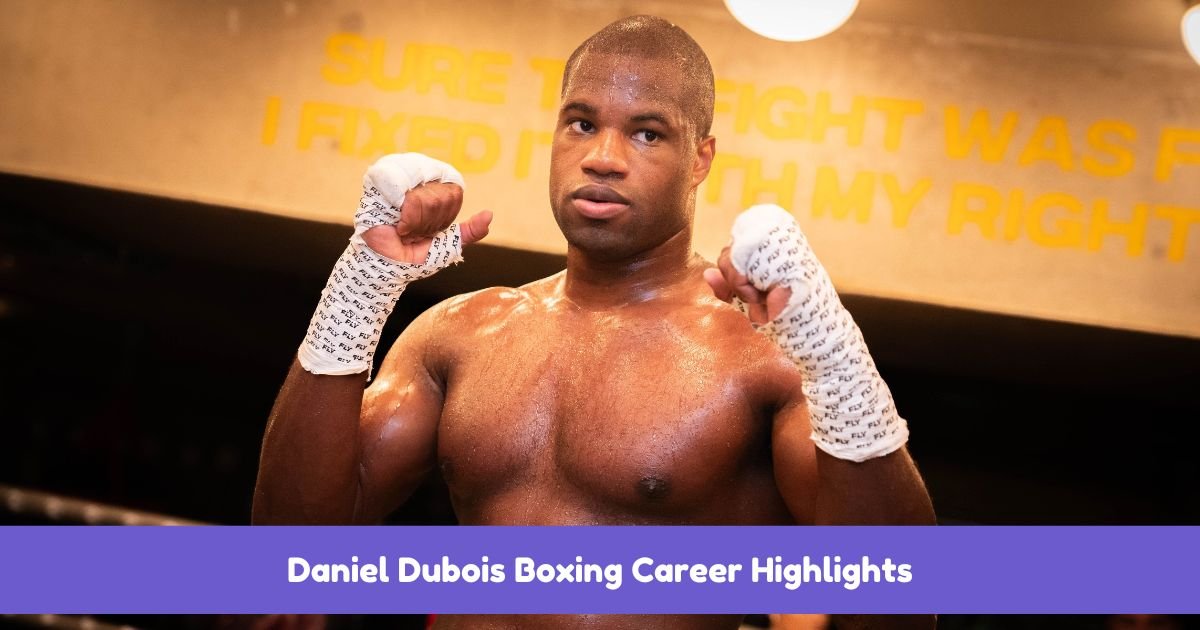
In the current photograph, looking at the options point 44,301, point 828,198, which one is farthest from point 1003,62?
point 44,301

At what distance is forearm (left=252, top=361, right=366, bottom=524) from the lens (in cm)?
188

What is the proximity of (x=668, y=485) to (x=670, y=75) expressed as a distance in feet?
2.32

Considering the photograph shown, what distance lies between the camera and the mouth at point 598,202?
1968 millimetres

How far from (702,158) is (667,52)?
205 mm

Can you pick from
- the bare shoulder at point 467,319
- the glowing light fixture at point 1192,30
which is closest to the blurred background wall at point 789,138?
the glowing light fixture at point 1192,30

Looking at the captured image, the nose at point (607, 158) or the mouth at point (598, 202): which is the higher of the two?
the nose at point (607, 158)

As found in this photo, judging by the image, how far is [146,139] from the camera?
11.3ft

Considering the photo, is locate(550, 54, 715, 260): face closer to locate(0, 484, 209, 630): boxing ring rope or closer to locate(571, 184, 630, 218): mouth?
locate(571, 184, 630, 218): mouth

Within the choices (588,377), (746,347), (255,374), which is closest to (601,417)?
(588,377)

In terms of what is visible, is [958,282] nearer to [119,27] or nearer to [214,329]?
[119,27]

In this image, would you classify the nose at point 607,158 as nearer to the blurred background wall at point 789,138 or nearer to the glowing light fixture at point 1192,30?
the blurred background wall at point 789,138

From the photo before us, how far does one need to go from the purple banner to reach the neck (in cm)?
48

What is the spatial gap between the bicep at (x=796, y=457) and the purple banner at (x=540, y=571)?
Result: 94 millimetres

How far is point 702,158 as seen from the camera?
2166mm
